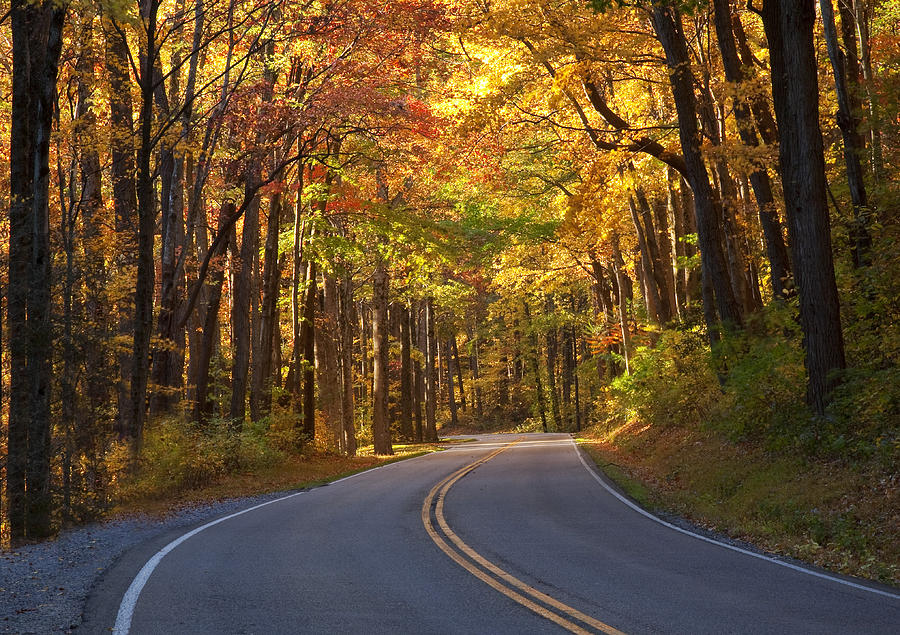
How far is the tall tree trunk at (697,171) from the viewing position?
763 inches

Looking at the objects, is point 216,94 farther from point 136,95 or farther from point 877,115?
point 877,115

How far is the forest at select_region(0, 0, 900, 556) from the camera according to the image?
1403 cm

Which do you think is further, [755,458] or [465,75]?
[465,75]

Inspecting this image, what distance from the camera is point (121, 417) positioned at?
21.9m

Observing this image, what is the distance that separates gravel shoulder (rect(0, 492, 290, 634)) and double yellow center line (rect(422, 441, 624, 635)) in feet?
13.0

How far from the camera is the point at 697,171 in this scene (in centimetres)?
1994

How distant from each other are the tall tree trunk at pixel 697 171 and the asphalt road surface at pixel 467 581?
26.3 ft

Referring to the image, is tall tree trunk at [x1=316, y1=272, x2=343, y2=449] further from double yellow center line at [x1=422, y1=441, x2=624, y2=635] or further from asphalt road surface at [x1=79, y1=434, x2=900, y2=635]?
double yellow center line at [x1=422, y1=441, x2=624, y2=635]

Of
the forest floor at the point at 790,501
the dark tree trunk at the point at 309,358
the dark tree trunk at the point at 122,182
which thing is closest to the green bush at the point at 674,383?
the forest floor at the point at 790,501

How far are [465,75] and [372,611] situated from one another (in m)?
20.1

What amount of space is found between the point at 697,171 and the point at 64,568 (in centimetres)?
1619

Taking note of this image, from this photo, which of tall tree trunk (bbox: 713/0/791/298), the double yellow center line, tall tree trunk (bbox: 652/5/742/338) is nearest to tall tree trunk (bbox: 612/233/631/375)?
tall tree trunk (bbox: 652/5/742/338)

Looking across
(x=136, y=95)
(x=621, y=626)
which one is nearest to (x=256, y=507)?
(x=621, y=626)

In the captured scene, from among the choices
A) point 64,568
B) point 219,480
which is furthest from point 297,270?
point 64,568
